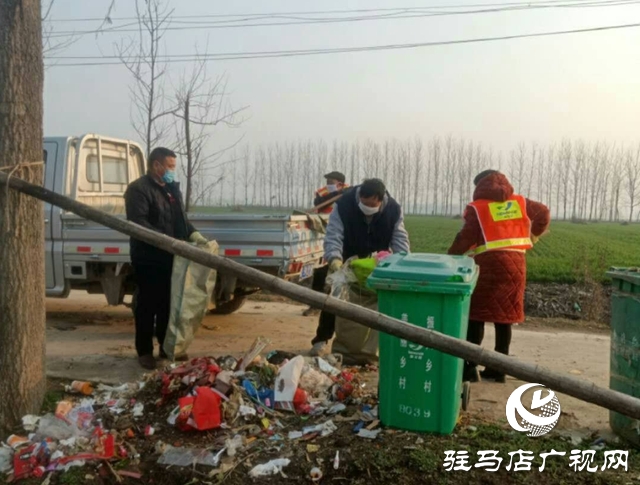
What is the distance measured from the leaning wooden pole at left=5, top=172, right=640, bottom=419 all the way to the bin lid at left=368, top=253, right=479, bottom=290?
2.86 feet

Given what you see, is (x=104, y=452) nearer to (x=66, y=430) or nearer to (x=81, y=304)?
(x=66, y=430)

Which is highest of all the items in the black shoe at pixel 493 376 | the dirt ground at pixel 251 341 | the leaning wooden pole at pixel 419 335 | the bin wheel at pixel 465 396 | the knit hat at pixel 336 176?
the knit hat at pixel 336 176

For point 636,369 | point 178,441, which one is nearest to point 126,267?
point 178,441

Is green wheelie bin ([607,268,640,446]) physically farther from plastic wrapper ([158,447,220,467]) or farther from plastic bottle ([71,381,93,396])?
plastic bottle ([71,381,93,396])

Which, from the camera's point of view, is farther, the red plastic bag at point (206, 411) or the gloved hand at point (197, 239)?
Answer: the gloved hand at point (197, 239)

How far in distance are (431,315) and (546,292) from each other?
25.8 feet

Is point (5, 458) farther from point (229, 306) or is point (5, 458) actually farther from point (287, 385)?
point (229, 306)

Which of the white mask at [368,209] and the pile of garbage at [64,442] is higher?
the white mask at [368,209]

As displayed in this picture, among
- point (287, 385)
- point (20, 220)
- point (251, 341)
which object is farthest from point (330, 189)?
point (20, 220)

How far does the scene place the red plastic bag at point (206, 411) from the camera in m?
3.80

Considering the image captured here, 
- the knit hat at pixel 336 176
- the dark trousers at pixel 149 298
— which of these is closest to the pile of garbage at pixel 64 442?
the dark trousers at pixel 149 298

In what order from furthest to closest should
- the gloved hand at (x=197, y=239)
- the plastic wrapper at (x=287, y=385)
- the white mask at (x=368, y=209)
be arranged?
the gloved hand at (x=197, y=239) → the white mask at (x=368, y=209) → the plastic wrapper at (x=287, y=385)

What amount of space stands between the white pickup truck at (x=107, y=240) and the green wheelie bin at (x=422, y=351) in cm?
270

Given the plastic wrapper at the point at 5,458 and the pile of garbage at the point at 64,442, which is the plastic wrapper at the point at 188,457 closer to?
the pile of garbage at the point at 64,442
